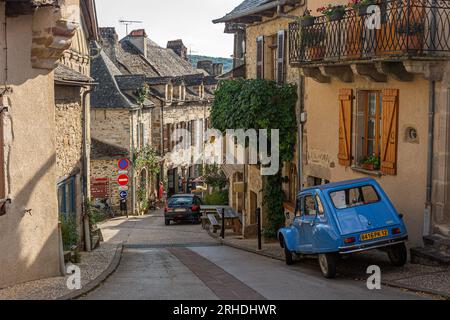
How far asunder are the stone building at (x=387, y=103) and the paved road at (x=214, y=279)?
7.57 ft

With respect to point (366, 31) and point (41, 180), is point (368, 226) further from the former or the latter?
point (41, 180)

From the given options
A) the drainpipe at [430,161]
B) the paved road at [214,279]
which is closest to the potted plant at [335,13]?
the drainpipe at [430,161]

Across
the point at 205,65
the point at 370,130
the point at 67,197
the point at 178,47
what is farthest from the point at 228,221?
the point at 205,65

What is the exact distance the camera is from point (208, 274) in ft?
42.1

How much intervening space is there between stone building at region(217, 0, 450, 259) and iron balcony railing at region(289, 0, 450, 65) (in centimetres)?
2

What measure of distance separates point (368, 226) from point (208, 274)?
332 cm

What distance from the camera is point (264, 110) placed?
730 inches

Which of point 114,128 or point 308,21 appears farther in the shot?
point 114,128

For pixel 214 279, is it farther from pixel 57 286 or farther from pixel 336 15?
pixel 336 15

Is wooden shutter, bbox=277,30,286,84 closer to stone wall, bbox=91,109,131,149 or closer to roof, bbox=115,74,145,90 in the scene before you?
stone wall, bbox=91,109,131,149

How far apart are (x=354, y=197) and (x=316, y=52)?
15.6 feet

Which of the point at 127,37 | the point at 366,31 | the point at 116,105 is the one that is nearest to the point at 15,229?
the point at 366,31

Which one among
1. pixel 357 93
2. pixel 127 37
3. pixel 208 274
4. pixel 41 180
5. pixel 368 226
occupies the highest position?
pixel 127 37

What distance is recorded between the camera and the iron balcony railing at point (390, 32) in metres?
11.7
